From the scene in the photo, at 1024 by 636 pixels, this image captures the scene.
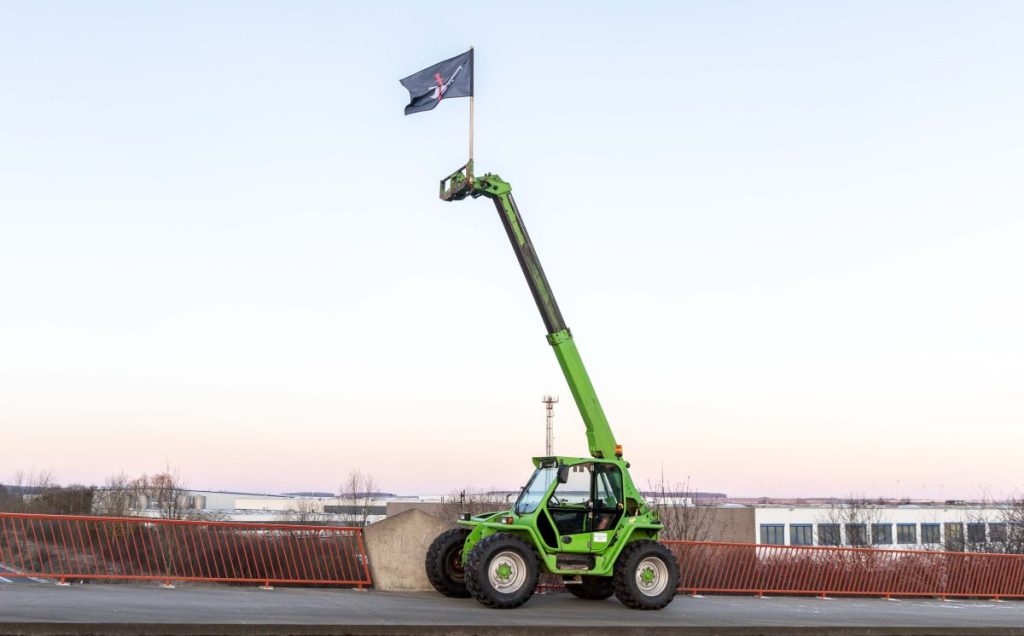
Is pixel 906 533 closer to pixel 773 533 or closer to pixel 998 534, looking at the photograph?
pixel 773 533

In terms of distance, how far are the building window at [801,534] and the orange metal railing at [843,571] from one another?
3184 inches

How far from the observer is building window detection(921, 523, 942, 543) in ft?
339

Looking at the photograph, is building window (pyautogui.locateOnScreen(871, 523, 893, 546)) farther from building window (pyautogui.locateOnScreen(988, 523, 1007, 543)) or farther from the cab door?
the cab door

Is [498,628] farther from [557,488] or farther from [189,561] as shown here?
[189,561]

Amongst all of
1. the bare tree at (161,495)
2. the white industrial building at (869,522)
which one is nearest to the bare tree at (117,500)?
the bare tree at (161,495)

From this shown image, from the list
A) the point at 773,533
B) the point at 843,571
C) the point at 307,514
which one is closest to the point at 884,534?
the point at 773,533

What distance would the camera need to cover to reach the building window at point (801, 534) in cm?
10031

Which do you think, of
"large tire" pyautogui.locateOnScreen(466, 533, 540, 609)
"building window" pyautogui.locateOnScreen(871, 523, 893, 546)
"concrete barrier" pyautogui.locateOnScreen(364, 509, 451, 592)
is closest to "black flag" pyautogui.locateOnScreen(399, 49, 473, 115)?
"concrete barrier" pyautogui.locateOnScreen(364, 509, 451, 592)

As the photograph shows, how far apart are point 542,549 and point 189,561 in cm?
646

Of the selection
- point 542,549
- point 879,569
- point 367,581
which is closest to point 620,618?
point 542,549

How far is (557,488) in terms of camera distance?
50.6 feet

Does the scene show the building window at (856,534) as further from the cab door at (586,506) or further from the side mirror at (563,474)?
the side mirror at (563,474)

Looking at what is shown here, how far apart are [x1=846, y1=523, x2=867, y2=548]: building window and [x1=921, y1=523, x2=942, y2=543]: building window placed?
13.9 metres

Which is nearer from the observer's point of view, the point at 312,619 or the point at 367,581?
the point at 312,619
